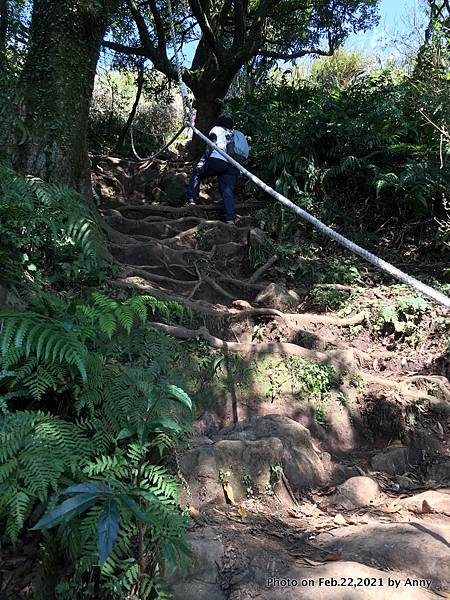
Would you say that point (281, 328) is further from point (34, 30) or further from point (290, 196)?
point (34, 30)

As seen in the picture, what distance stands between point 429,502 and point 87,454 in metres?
1.85

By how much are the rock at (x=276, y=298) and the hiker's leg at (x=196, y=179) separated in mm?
2369

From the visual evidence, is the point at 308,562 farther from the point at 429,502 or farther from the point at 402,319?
the point at 402,319

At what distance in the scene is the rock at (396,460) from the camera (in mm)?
3293

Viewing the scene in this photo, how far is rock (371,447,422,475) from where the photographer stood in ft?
10.8

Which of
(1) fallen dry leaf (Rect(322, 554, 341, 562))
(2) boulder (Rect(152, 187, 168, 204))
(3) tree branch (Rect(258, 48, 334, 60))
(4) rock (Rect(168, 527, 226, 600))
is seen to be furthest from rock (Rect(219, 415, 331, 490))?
(3) tree branch (Rect(258, 48, 334, 60))

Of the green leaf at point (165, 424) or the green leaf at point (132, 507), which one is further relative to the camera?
the green leaf at point (165, 424)

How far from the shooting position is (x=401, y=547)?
2107 mm

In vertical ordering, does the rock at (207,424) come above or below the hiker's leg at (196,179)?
below

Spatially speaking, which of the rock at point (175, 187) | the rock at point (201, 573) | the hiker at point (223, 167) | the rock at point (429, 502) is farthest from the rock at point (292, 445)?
the rock at point (175, 187)

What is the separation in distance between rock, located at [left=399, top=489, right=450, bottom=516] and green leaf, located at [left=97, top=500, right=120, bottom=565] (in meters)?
1.84

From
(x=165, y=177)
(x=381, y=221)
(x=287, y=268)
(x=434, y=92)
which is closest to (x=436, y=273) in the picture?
(x=381, y=221)

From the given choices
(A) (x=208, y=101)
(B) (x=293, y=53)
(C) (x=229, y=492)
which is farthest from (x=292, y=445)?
(B) (x=293, y=53)

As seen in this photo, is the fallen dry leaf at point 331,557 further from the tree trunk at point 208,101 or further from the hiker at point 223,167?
the tree trunk at point 208,101
